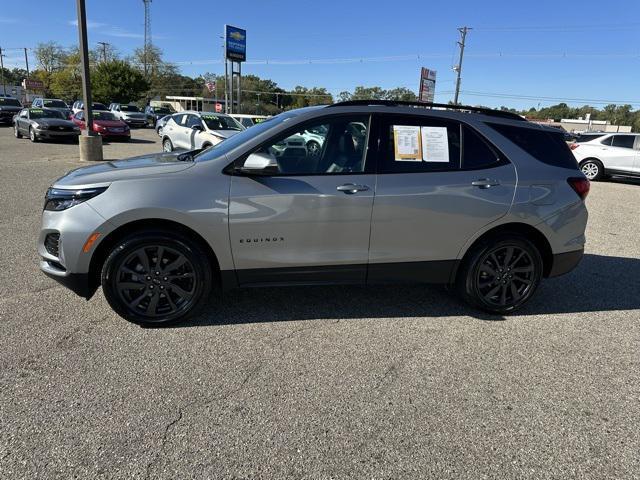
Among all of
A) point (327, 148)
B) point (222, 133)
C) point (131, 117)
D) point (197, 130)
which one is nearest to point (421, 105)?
point (327, 148)

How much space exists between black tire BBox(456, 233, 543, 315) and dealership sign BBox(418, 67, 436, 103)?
2658 cm

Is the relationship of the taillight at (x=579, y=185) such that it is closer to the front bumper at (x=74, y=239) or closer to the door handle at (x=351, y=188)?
the door handle at (x=351, y=188)

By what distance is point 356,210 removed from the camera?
361cm

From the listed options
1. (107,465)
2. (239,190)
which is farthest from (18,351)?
(239,190)

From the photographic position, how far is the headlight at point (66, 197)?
3.40 m

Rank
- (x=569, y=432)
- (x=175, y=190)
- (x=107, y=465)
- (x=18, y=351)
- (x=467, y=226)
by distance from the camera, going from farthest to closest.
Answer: (x=467, y=226)
(x=175, y=190)
(x=18, y=351)
(x=569, y=432)
(x=107, y=465)

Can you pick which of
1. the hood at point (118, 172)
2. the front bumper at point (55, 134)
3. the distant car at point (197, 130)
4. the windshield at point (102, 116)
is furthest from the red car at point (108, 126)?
the hood at point (118, 172)

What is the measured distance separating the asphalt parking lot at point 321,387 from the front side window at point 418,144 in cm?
131

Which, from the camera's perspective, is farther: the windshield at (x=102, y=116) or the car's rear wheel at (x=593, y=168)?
the windshield at (x=102, y=116)

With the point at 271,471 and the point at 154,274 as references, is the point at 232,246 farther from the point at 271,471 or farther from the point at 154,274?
the point at 271,471

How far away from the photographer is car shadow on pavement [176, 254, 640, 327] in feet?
13.0

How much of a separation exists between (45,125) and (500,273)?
21265 millimetres

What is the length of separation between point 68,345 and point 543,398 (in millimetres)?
3276

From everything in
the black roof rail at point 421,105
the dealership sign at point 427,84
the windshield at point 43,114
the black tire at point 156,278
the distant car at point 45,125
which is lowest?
the black tire at point 156,278
